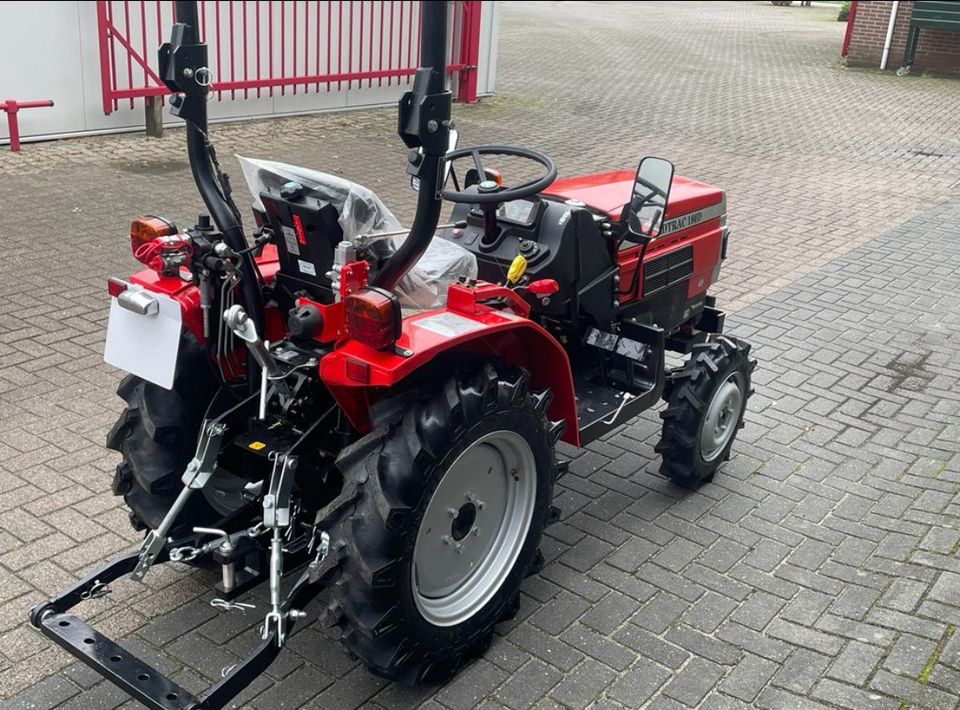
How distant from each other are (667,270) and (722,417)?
731 millimetres

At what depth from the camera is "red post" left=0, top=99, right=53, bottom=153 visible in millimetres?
9492

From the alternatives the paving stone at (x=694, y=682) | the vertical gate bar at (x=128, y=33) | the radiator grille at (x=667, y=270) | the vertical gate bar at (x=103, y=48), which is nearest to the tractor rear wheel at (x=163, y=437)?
the paving stone at (x=694, y=682)

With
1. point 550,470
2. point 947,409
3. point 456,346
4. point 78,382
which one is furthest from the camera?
point 947,409

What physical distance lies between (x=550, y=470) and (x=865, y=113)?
13441mm

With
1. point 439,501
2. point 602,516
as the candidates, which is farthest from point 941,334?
point 439,501

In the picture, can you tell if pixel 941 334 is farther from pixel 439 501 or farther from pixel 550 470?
pixel 439 501

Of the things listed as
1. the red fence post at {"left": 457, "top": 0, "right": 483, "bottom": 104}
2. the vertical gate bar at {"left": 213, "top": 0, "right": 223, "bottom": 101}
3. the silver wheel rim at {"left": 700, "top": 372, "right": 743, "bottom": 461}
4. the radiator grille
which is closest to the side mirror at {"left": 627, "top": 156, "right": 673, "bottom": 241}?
the radiator grille

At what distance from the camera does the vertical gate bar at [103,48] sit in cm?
991

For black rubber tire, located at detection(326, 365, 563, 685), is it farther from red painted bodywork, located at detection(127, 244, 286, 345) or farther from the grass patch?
the grass patch

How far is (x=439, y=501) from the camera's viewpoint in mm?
3305

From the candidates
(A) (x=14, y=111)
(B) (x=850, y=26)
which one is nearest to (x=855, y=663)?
(A) (x=14, y=111)

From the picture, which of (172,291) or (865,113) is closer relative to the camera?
(172,291)

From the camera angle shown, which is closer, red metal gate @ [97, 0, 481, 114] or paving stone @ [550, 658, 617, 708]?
paving stone @ [550, 658, 617, 708]

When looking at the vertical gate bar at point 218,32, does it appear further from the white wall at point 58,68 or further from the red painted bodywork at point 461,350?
the red painted bodywork at point 461,350
